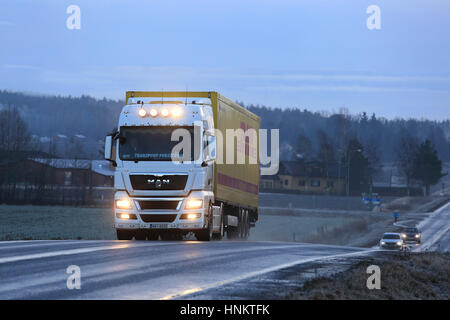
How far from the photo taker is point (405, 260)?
1955 centimetres

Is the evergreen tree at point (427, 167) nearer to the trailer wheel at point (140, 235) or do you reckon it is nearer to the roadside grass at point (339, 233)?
the roadside grass at point (339, 233)

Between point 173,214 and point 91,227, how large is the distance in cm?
3922

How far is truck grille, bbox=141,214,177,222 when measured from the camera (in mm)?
22734

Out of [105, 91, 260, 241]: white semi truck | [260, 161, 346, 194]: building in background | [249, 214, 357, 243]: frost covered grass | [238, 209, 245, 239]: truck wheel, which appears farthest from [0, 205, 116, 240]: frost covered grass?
[260, 161, 346, 194]: building in background

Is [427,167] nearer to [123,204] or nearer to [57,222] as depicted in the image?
[57,222]

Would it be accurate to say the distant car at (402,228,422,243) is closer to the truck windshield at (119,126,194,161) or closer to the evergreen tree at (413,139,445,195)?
the truck windshield at (119,126,194,161)

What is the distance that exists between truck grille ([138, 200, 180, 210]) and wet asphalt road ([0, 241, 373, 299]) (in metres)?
2.94

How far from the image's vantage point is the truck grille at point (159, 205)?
22.7 metres

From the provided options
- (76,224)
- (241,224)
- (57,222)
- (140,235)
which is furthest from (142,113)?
(57,222)

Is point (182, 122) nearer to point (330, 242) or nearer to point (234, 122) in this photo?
point (234, 122)

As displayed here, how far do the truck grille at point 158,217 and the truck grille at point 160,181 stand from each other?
0.74m

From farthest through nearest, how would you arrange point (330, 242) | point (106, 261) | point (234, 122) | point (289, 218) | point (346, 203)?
point (346, 203), point (289, 218), point (330, 242), point (234, 122), point (106, 261)

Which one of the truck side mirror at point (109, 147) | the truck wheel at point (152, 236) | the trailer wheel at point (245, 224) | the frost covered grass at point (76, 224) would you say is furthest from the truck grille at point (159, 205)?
the frost covered grass at point (76, 224)
